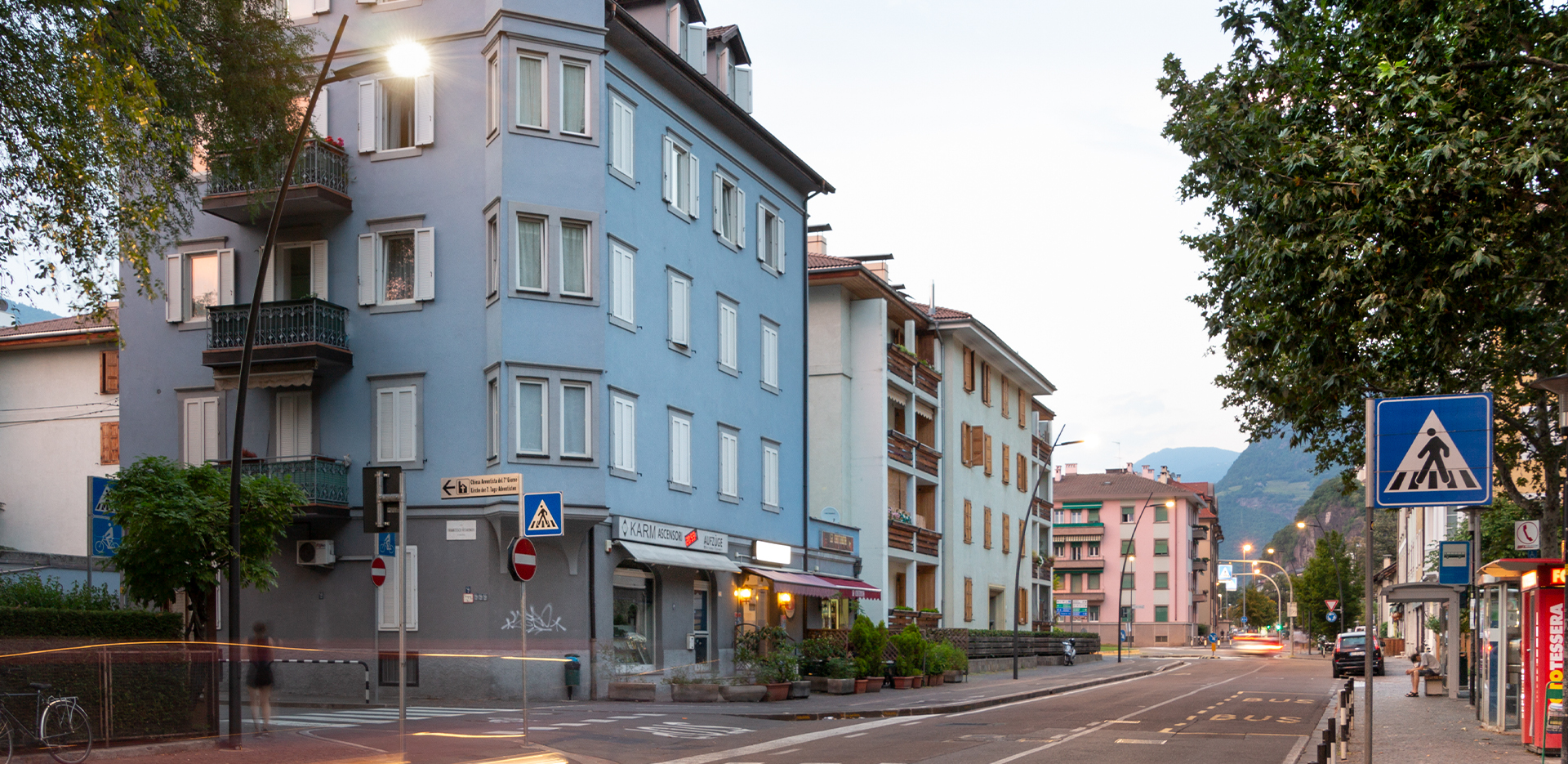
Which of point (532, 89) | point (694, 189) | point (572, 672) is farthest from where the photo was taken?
point (694, 189)

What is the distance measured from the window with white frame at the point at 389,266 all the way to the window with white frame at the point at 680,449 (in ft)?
21.8

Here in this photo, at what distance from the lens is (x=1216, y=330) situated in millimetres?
22656

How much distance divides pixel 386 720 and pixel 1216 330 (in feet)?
48.2

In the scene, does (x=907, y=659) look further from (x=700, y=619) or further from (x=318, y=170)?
(x=318, y=170)

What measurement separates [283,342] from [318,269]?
2.03 m

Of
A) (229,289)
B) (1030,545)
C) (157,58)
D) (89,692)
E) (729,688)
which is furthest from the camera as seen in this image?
(1030,545)

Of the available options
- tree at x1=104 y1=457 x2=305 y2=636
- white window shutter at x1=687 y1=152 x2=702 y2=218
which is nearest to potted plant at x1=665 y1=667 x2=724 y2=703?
tree at x1=104 y1=457 x2=305 y2=636

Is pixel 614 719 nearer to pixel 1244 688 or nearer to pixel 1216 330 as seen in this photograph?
pixel 1216 330

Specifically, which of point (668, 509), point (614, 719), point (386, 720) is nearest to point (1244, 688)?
point (668, 509)

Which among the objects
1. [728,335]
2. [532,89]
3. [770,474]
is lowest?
[770,474]

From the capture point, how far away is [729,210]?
36.0 metres

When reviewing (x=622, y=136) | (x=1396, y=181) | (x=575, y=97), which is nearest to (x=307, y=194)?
(x=575, y=97)

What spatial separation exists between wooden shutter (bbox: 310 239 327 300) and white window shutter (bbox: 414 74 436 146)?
10.4 ft

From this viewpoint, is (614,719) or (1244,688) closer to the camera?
(614,719)
